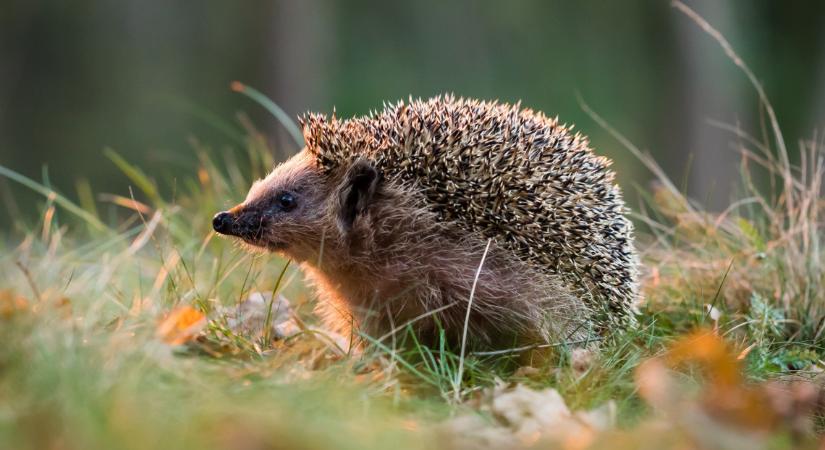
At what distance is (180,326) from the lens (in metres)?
A: 3.45

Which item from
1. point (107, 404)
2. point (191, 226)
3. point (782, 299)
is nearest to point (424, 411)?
point (107, 404)

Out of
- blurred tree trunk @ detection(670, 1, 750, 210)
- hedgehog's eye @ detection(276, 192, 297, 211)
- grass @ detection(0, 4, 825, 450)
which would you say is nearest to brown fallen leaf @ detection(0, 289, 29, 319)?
grass @ detection(0, 4, 825, 450)

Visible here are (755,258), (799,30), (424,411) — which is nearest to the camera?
(424,411)

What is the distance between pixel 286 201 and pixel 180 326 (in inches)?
55.2

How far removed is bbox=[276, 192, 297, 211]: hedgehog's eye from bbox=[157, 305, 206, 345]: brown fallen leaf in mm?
1347

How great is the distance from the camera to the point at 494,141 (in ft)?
14.8

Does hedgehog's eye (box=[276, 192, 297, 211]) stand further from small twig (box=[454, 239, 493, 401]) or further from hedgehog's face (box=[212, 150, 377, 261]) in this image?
small twig (box=[454, 239, 493, 401])

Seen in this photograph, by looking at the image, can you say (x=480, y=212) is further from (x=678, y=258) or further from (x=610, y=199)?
(x=678, y=258)

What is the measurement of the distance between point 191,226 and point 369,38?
1427cm

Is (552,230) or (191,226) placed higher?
(191,226)

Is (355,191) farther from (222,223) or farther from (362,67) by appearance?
(362,67)

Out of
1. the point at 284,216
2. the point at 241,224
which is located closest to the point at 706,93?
the point at 284,216

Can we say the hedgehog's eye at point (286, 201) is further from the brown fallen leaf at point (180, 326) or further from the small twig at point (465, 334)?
the brown fallen leaf at point (180, 326)

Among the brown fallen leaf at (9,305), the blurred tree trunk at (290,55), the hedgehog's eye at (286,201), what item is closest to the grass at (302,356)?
the brown fallen leaf at (9,305)
